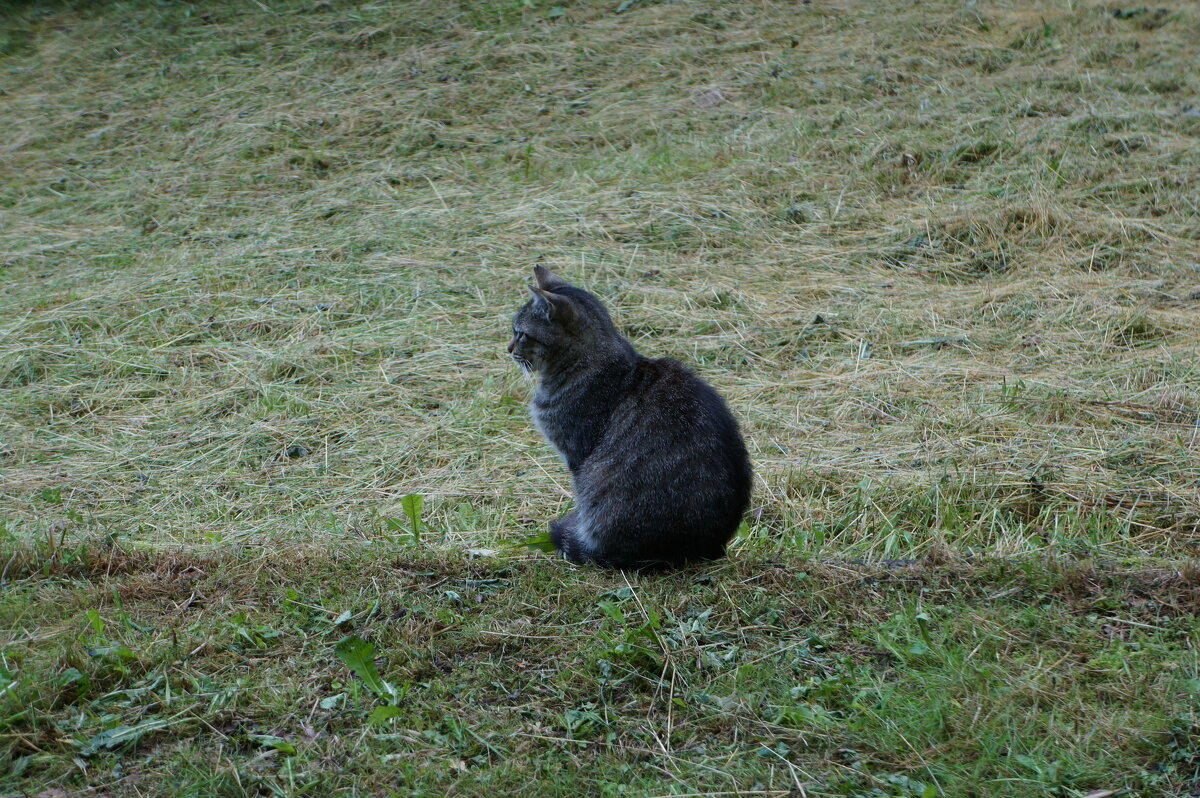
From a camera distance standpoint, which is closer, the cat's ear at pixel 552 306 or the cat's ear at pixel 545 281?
the cat's ear at pixel 552 306

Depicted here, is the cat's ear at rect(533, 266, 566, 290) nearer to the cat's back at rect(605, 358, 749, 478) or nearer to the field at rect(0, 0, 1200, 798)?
the cat's back at rect(605, 358, 749, 478)

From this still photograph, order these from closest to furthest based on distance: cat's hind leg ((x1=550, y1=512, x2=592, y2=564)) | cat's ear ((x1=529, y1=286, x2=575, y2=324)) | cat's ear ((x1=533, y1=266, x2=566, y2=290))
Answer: cat's hind leg ((x1=550, y1=512, x2=592, y2=564))
cat's ear ((x1=529, y1=286, x2=575, y2=324))
cat's ear ((x1=533, y1=266, x2=566, y2=290))

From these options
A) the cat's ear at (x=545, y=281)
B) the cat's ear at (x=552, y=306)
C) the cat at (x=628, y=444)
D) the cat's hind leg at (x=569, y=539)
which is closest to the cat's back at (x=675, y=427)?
the cat at (x=628, y=444)

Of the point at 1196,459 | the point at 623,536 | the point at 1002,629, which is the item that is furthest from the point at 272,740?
the point at 1196,459

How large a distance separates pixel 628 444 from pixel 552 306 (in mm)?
725

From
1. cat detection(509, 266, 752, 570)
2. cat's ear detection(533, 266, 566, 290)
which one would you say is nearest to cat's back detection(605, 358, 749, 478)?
cat detection(509, 266, 752, 570)

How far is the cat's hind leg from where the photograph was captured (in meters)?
3.83

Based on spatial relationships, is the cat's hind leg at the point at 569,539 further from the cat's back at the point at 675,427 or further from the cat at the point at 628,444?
the cat's back at the point at 675,427

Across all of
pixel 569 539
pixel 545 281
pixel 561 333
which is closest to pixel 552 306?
pixel 561 333

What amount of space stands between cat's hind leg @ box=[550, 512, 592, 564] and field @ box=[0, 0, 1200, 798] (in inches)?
5.1

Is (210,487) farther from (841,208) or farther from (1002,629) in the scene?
(841,208)

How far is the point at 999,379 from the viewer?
5.41 meters

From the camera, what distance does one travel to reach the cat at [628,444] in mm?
3666

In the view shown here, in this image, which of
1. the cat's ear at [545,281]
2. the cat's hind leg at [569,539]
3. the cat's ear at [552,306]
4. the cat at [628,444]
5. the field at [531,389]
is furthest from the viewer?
the cat's ear at [545,281]
